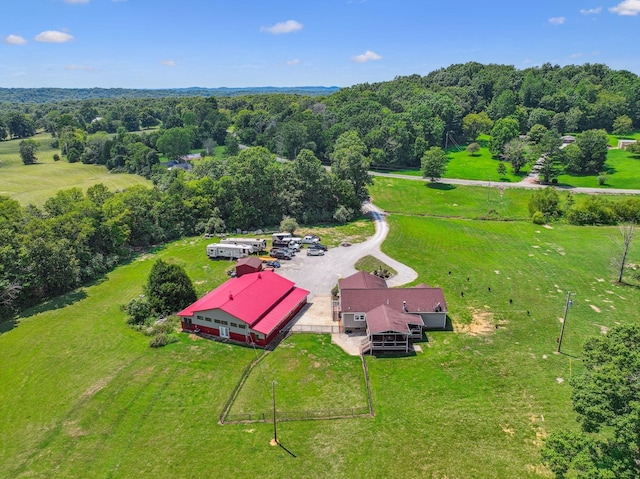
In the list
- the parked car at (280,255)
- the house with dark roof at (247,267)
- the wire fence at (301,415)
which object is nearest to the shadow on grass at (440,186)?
the parked car at (280,255)

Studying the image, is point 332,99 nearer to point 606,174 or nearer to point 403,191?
point 403,191

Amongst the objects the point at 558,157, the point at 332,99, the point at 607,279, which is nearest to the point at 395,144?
the point at 558,157

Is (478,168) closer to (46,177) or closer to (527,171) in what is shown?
(527,171)

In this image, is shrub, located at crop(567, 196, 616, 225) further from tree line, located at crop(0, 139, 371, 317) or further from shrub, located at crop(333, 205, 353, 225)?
shrub, located at crop(333, 205, 353, 225)

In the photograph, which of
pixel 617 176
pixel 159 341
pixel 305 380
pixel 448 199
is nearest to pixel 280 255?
pixel 159 341

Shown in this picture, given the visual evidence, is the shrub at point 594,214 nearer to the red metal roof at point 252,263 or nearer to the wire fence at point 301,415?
the red metal roof at point 252,263
